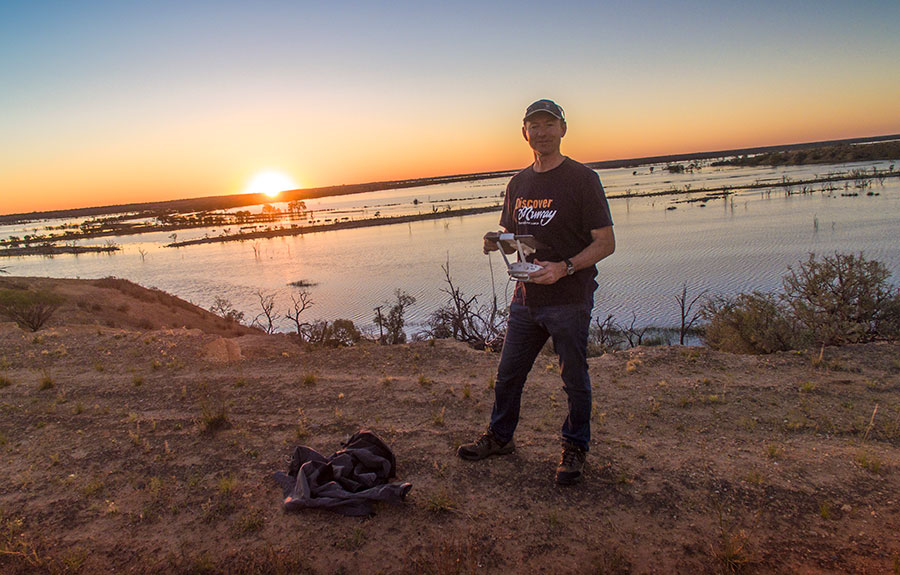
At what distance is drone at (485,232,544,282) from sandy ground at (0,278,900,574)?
1.51 meters

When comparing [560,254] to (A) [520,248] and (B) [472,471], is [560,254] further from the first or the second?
(B) [472,471]

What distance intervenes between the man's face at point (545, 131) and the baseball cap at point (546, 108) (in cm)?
2

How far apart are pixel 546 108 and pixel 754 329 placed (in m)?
7.31

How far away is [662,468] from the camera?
3527 millimetres

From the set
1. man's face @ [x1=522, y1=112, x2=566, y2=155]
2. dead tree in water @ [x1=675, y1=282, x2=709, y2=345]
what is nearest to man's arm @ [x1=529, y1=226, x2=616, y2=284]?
man's face @ [x1=522, y1=112, x2=566, y2=155]

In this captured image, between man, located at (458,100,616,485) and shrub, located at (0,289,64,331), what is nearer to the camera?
man, located at (458,100,616,485)

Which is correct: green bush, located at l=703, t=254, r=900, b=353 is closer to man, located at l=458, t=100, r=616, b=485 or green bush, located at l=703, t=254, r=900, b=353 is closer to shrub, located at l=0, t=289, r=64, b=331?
man, located at l=458, t=100, r=616, b=485

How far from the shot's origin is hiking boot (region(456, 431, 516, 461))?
3.73 metres

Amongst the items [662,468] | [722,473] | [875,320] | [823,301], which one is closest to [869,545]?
[722,473]

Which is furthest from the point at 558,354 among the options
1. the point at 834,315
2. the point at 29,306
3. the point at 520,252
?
the point at 29,306

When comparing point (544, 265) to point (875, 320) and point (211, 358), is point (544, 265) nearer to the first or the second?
point (211, 358)

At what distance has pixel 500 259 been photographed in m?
26.1

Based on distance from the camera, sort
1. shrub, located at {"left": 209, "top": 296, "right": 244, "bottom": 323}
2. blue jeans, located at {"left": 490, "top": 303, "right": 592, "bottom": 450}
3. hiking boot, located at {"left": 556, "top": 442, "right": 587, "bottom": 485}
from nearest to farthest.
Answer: blue jeans, located at {"left": 490, "top": 303, "right": 592, "bottom": 450} < hiking boot, located at {"left": 556, "top": 442, "right": 587, "bottom": 485} < shrub, located at {"left": 209, "top": 296, "right": 244, "bottom": 323}

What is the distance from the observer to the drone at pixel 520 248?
301 centimetres
